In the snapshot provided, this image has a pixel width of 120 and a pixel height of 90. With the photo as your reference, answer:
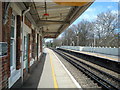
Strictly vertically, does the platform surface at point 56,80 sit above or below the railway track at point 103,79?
above

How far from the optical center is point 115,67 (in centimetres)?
1162

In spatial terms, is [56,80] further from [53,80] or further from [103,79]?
[103,79]

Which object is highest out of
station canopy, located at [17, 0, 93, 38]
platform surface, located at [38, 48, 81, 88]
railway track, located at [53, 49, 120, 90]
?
station canopy, located at [17, 0, 93, 38]

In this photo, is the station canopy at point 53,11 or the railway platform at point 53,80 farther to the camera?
the station canopy at point 53,11

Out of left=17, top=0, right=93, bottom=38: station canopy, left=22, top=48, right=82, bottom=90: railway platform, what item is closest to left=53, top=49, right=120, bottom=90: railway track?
left=22, top=48, right=82, bottom=90: railway platform

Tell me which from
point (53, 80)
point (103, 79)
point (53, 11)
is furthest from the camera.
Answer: point (53, 11)

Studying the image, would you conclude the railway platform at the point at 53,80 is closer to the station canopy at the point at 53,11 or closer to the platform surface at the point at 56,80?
the platform surface at the point at 56,80

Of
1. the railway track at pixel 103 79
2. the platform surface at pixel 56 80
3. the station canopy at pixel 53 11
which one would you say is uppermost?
the station canopy at pixel 53 11

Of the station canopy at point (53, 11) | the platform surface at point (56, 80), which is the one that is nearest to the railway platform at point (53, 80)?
the platform surface at point (56, 80)

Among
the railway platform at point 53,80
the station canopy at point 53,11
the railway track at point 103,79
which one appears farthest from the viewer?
the railway track at point 103,79

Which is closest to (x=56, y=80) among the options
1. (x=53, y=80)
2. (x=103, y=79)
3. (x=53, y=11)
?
(x=53, y=80)

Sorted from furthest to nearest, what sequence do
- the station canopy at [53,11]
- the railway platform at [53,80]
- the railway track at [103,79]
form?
the railway track at [103,79] → the station canopy at [53,11] → the railway platform at [53,80]

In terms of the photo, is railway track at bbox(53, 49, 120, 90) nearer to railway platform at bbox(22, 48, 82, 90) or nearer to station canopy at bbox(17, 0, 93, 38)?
railway platform at bbox(22, 48, 82, 90)

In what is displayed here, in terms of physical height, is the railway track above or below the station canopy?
below
